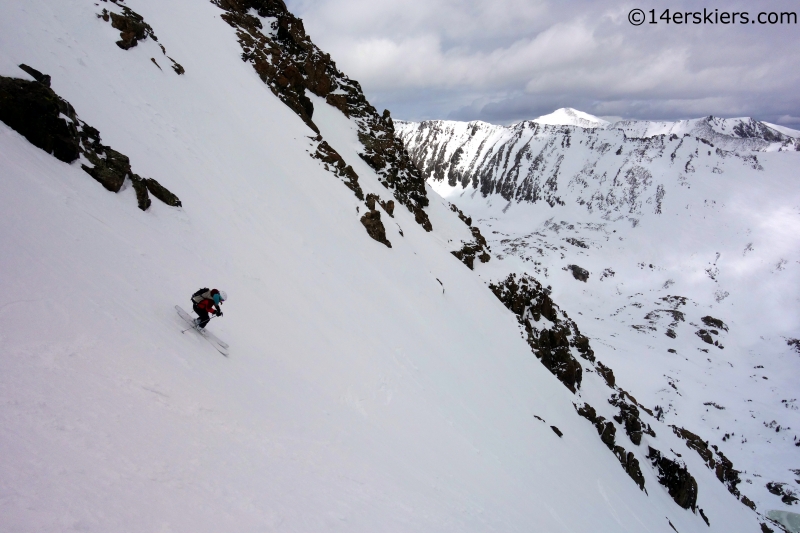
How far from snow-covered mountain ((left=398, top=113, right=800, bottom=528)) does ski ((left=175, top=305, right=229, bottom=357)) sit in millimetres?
32992

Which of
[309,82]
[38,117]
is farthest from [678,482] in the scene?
[309,82]

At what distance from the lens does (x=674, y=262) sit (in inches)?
4343

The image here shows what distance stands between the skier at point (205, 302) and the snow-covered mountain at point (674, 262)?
3345 centimetres

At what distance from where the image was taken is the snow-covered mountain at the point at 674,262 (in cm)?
5875

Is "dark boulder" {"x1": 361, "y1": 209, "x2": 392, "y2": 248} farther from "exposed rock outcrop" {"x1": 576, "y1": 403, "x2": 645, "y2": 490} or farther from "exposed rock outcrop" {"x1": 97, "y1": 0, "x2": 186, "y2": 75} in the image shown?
"exposed rock outcrop" {"x1": 576, "y1": 403, "x2": 645, "y2": 490}

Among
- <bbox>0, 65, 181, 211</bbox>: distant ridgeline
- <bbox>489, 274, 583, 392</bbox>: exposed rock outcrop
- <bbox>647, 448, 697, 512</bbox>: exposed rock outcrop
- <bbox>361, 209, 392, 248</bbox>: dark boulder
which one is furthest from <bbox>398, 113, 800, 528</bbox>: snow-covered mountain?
<bbox>0, 65, 181, 211</bbox>: distant ridgeline

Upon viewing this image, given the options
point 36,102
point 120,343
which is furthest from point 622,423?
point 36,102

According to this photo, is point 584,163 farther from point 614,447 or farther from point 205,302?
point 205,302

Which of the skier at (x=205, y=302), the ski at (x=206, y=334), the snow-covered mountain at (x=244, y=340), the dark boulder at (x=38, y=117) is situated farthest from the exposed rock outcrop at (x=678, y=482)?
the dark boulder at (x=38, y=117)

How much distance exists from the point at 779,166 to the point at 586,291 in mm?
87044

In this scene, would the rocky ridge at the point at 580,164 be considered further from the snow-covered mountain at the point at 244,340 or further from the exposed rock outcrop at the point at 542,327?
the snow-covered mountain at the point at 244,340

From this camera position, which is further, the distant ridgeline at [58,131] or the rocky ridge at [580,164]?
the rocky ridge at [580,164]

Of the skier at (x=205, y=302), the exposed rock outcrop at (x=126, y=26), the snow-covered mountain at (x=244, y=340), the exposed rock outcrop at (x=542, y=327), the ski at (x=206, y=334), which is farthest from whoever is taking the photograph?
the exposed rock outcrop at (x=542, y=327)

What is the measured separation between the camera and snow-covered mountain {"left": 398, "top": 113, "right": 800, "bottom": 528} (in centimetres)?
5875
